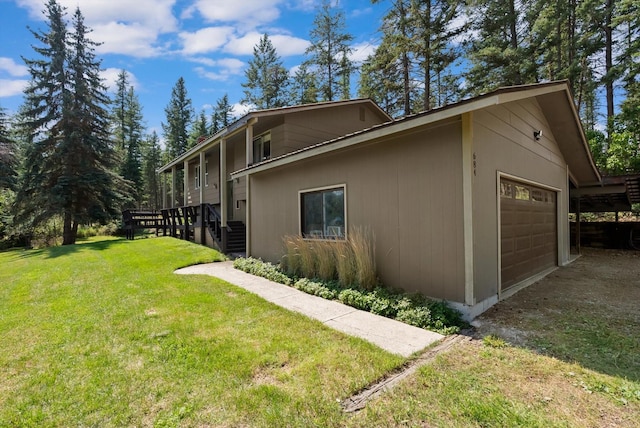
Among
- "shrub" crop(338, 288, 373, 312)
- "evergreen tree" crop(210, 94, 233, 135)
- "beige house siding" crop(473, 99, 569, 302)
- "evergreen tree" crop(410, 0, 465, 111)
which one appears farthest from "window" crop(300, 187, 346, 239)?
"evergreen tree" crop(210, 94, 233, 135)

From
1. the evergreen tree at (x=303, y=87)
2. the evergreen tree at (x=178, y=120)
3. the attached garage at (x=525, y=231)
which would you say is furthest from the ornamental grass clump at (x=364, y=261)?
the evergreen tree at (x=178, y=120)

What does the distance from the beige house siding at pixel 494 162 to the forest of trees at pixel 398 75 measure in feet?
34.3

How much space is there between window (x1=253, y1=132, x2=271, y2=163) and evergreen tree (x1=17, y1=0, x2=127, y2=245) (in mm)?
11004

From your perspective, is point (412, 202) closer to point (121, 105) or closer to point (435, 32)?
point (435, 32)

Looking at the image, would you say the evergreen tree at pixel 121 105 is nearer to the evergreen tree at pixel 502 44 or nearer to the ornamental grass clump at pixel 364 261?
the evergreen tree at pixel 502 44

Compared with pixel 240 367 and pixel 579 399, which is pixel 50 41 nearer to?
pixel 240 367

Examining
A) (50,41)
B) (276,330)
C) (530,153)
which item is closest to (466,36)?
(530,153)

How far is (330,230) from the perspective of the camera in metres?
6.71

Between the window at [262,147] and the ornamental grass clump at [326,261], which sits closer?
the ornamental grass clump at [326,261]

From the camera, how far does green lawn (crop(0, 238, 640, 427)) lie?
2242 millimetres

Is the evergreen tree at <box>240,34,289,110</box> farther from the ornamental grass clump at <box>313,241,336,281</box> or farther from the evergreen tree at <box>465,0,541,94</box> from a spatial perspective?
the ornamental grass clump at <box>313,241,336,281</box>

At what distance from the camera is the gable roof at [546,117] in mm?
4059

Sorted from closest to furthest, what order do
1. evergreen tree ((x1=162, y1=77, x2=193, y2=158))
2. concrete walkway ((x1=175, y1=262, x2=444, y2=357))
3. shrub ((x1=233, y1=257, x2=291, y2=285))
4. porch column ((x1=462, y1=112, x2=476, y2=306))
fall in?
1. concrete walkway ((x1=175, y1=262, x2=444, y2=357))
2. porch column ((x1=462, y1=112, x2=476, y2=306))
3. shrub ((x1=233, y1=257, x2=291, y2=285))
4. evergreen tree ((x1=162, y1=77, x2=193, y2=158))

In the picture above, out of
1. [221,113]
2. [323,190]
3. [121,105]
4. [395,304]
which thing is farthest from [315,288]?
[121,105]
